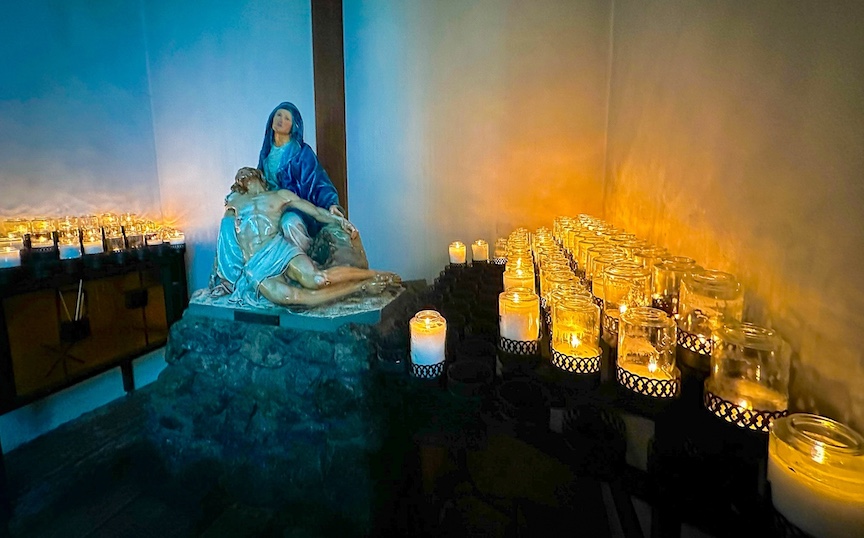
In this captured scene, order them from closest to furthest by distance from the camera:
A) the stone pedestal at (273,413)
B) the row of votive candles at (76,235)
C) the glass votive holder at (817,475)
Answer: the glass votive holder at (817,475) < the stone pedestal at (273,413) < the row of votive candles at (76,235)

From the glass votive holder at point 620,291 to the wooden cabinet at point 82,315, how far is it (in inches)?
98.6

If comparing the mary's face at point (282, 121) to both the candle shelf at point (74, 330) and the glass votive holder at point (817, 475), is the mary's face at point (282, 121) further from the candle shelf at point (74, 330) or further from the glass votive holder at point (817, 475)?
the glass votive holder at point (817, 475)

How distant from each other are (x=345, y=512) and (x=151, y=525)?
2.36 feet

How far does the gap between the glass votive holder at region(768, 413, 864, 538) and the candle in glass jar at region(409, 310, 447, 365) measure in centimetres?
70

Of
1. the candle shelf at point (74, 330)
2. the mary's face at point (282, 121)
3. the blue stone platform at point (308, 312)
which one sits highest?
the mary's face at point (282, 121)

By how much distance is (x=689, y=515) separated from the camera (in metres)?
0.60

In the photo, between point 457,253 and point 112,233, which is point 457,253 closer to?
point 457,253

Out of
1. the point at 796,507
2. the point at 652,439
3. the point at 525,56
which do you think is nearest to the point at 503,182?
the point at 525,56

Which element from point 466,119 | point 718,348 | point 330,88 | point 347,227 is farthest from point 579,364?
point 330,88

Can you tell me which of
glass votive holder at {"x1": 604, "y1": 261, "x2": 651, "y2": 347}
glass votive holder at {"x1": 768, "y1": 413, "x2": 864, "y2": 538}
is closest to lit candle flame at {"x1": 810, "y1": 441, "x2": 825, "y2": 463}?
glass votive holder at {"x1": 768, "y1": 413, "x2": 864, "y2": 538}

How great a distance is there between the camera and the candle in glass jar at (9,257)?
1.97 metres

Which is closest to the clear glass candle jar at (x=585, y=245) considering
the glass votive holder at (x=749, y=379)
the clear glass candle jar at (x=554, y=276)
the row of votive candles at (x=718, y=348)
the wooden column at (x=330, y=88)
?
the row of votive candles at (x=718, y=348)

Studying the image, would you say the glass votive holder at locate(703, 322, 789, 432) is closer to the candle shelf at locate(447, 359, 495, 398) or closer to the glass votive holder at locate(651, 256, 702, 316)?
the glass votive holder at locate(651, 256, 702, 316)

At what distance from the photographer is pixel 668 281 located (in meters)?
1.05
